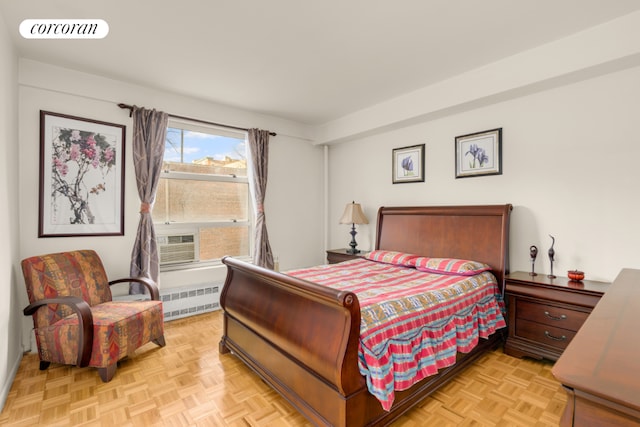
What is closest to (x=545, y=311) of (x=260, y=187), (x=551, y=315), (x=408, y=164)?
(x=551, y=315)

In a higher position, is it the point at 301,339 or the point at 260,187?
the point at 260,187

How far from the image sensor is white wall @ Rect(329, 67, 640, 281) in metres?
2.45

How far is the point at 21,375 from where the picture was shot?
2.40m

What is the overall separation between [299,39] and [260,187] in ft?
7.14

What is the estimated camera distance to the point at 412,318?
1956mm

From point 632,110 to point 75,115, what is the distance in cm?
495

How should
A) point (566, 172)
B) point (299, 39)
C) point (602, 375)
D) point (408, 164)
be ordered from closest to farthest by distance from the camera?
point (602, 375), point (299, 39), point (566, 172), point (408, 164)

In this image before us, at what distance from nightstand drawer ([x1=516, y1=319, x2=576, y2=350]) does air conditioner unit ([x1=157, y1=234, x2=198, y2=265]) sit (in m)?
3.59

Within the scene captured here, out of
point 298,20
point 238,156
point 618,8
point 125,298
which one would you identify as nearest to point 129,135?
point 238,156

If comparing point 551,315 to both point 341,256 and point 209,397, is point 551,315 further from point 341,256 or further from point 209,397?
point 209,397

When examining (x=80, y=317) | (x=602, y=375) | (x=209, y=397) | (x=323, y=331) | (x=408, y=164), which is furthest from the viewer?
(x=408, y=164)

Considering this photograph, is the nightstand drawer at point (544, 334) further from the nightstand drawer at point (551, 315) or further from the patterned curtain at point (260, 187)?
the patterned curtain at point (260, 187)

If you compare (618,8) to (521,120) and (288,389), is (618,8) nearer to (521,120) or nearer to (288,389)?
(521,120)

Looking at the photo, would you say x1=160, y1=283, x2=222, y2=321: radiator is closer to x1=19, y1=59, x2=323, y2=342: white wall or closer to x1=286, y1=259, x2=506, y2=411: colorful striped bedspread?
x1=19, y1=59, x2=323, y2=342: white wall
